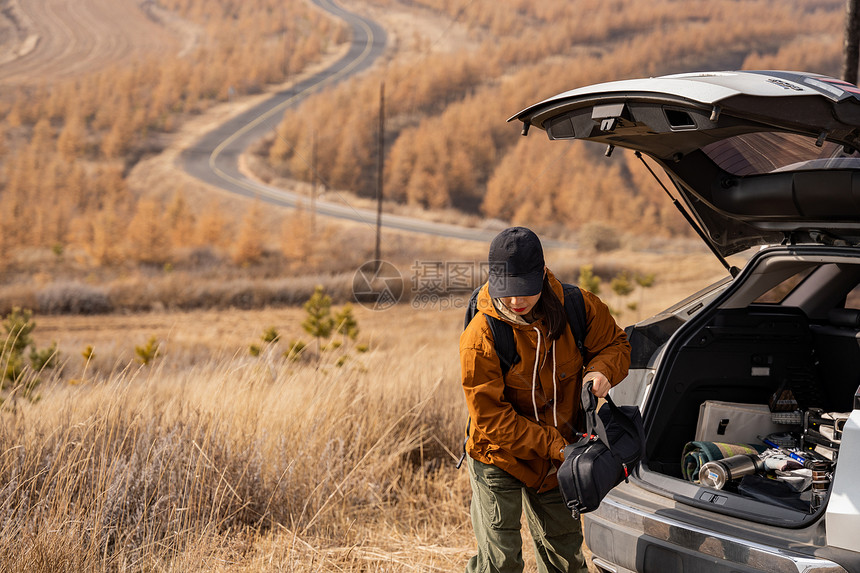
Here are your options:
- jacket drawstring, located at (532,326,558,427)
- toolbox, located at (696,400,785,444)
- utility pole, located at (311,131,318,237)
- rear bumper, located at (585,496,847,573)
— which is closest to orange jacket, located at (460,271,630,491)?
jacket drawstring, located at (532,326,558,427)

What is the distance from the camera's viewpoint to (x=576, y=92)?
2.79m

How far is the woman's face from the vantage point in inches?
96.5

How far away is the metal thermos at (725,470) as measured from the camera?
292 cm

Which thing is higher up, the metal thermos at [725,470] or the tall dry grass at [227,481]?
the metal thermos at [725,470]

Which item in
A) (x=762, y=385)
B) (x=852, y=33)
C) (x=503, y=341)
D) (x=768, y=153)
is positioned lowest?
(x=762, y=385)

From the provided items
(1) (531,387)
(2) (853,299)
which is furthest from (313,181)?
(1) (531,387)

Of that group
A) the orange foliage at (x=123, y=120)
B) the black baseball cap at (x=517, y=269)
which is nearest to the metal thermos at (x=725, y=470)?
the black baseball cap at (x=517, y=269)

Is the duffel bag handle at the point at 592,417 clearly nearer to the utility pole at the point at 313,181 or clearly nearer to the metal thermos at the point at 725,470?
the metal thermos at the point at 725,470

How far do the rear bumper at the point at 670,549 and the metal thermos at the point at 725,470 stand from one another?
44 centimetres

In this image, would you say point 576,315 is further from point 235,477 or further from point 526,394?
point 235,477

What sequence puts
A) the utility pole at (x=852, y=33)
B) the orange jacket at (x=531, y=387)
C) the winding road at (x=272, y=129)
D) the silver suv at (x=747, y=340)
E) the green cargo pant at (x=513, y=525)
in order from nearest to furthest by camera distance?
the silver suv at (x=747, y=340) → the orange jacket at (x=531, y=387) → the green cargo pant at (x=513, y=525) → the utility pole at (x=852, y=33) → the winding road at (x=272, y=129)

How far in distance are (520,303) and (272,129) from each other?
223ft

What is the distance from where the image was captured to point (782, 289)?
12.3 feet

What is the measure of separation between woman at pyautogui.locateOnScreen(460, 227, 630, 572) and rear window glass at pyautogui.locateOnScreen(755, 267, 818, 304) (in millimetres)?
1300
